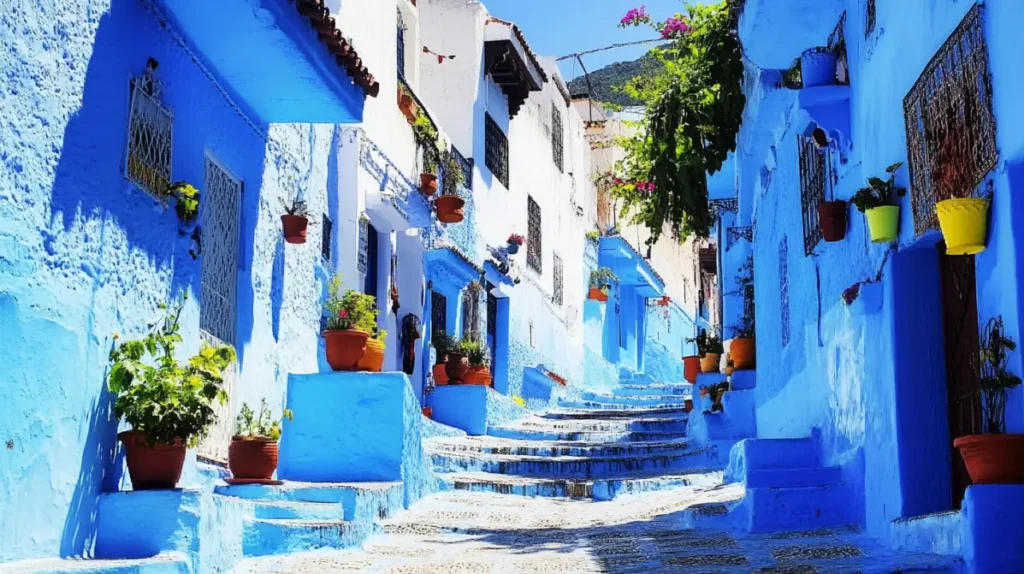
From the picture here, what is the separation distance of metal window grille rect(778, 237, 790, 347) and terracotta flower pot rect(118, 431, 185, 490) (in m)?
7.51

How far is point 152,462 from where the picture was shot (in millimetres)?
7121

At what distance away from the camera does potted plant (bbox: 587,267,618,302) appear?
98.6ft

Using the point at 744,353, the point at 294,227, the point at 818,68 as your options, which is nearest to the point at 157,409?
the point at 294,227

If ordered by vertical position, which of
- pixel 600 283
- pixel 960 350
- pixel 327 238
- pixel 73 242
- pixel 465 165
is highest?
pixel 465 165

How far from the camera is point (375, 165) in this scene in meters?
14.7

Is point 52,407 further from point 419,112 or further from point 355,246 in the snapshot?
point 419,112

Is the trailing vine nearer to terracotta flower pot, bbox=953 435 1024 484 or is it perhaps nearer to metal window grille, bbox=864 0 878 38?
metal window grille, bbox=864 0 878 38

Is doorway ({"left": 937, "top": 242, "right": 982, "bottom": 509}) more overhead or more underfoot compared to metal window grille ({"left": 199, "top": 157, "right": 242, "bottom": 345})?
more underfoot

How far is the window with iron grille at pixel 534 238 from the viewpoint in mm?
24672

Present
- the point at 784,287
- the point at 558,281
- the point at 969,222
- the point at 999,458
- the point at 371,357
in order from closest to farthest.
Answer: the point at 999,458 < the point at 969,222 < the point at 371,357 < the point at 784,287 < the point at 558,281

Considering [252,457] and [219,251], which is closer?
[252,457]

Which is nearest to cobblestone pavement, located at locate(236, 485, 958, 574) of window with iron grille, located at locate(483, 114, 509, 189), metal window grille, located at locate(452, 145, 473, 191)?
metal window grille, located at locate(452, 145, 473, 191)

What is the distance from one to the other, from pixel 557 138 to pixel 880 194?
1960cm

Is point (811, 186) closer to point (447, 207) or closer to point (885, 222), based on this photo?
point (885, 222)
